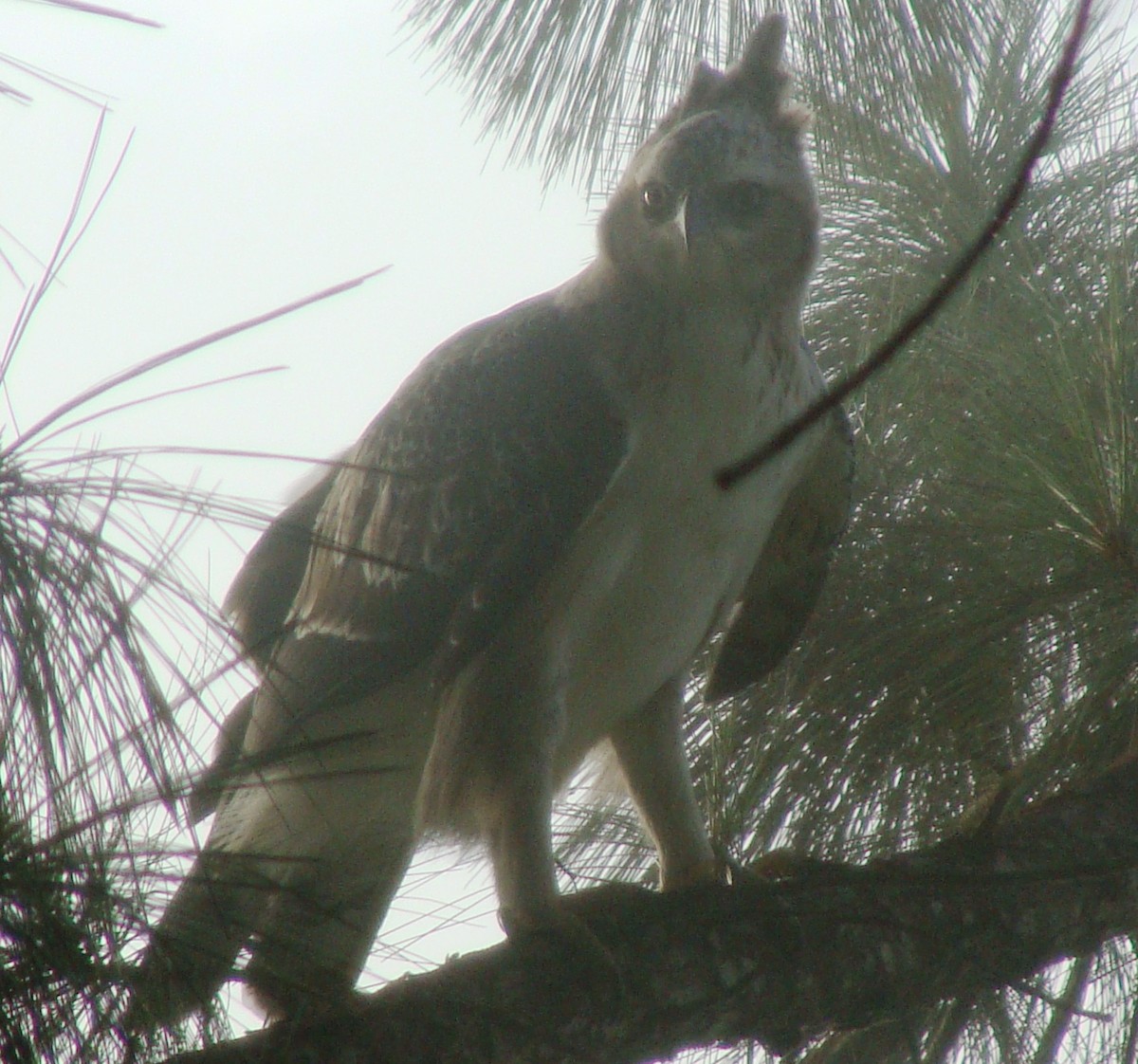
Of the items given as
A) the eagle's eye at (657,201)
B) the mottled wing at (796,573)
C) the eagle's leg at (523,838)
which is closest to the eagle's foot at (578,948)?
the eagle's leg at (523,838)

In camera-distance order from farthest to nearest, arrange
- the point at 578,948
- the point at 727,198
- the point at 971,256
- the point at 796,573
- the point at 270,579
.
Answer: the point at 270,579 < the point at 796,573 < the point at 727,198 < the point at 578,948 < the point at 971,256

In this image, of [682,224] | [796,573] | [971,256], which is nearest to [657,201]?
[682,224]

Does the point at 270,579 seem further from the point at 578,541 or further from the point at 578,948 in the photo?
the point at 578,948

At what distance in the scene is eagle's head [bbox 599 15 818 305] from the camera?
8.40ft

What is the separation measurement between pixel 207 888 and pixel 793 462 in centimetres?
156

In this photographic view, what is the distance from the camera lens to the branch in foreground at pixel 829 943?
6.24 ft

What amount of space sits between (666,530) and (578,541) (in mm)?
155

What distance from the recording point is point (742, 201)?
8.56 ft

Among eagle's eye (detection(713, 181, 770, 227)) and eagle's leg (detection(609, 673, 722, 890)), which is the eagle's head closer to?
eagle's eye (detection(713, 181, 770, 227))

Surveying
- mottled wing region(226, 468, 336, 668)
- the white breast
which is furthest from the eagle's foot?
mottled wing region(226, 468, 336, 668)

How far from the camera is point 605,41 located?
265 cm

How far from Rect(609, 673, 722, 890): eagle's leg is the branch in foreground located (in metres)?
0.41

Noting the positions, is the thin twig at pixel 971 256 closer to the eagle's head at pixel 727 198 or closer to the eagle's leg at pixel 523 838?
the eagle's leg at pixel 523 838

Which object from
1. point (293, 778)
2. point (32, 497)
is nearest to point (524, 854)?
point (293, 778)
